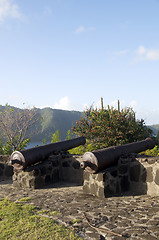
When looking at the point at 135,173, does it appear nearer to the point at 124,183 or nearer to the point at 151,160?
the point at 124,183

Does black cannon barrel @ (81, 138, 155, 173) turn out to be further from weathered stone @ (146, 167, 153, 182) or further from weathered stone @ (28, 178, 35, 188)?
weathered stone @ (28, 178, 35, 188)

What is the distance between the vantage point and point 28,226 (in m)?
4.10

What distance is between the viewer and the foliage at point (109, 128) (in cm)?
1238

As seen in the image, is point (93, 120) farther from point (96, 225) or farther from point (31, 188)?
point (96, 225)

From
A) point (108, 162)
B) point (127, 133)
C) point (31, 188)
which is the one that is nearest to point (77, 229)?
point (108, 162)

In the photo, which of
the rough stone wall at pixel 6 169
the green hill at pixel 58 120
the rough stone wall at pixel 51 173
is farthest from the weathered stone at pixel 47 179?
the green hill at pixel 58 120

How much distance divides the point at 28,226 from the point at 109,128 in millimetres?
8636

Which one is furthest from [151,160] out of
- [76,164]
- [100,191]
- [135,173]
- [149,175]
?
[76,164]

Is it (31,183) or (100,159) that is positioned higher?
(100,159)

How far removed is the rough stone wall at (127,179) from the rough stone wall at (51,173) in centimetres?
149

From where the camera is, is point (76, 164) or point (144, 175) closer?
point (144, 175)

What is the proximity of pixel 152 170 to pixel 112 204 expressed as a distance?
141 centimetres

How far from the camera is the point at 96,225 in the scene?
418 cm

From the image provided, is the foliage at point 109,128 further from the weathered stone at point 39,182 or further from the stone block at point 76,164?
the weathered stone at point 39,182
